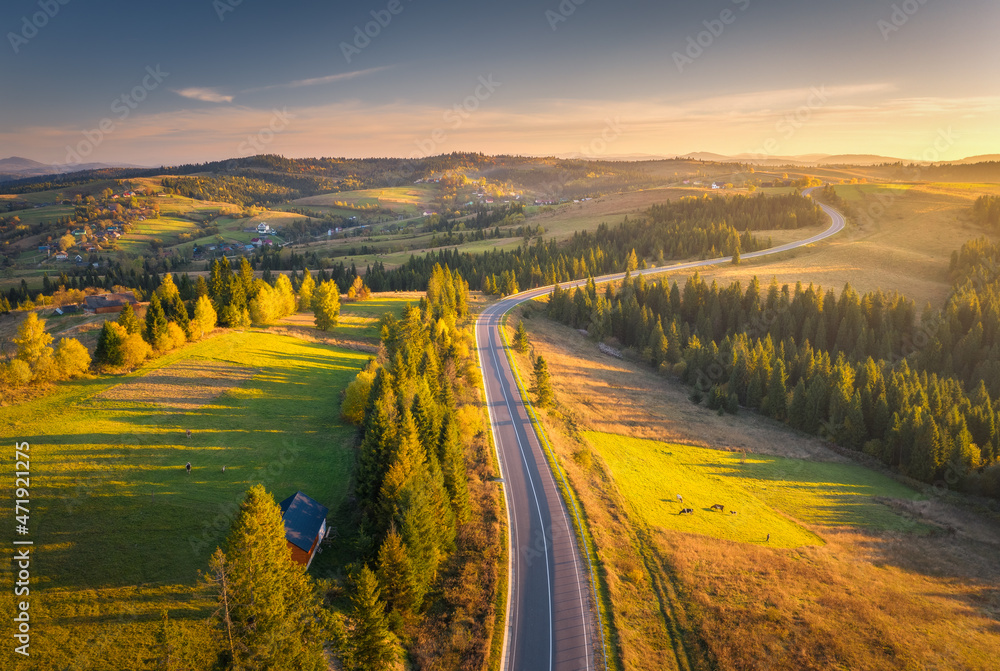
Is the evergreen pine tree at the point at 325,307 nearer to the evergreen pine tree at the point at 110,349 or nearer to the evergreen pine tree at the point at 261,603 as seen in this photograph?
the evergreen pine tree at the point at 110,349

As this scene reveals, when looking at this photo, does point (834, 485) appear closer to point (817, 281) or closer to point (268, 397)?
point (268, 397)

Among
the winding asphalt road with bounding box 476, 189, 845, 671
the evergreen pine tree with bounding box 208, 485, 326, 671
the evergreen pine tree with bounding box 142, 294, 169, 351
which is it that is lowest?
the winding asphalt road with bounding box 476, 189, 845, 671

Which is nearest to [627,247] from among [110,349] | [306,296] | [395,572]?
[306,296]

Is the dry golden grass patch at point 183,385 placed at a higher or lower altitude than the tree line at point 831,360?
higher

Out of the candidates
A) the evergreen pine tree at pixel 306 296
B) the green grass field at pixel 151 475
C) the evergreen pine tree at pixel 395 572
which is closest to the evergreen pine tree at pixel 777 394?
the green grass field at pixel 151 475

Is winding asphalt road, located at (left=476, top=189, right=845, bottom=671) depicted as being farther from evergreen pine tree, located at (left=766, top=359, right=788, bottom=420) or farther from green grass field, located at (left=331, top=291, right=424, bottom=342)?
evergreen pine tree, located at (left=766, top=359, right=788, bottom=420)

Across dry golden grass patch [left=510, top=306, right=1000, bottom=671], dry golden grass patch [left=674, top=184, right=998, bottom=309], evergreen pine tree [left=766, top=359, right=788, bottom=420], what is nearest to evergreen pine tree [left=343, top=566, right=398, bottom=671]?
dry golden grass patch [left=510, top=306, right=1000, bottom=671]

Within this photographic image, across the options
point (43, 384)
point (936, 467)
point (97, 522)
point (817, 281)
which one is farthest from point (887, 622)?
Answer: point (817, 281)
